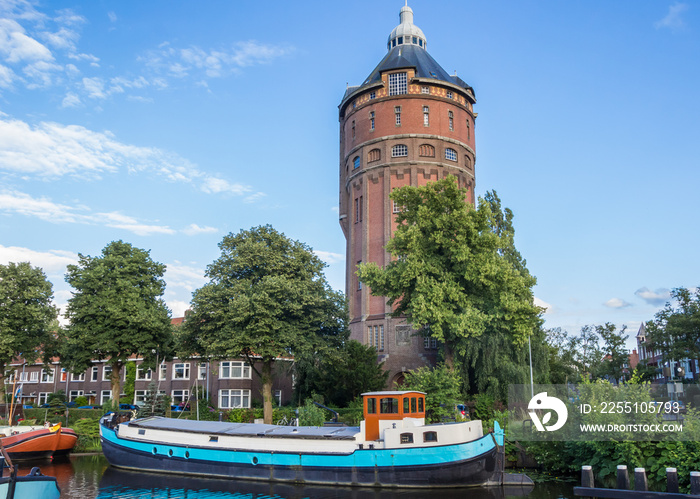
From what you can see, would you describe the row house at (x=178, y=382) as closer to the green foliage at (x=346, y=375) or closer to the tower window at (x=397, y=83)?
the green foliage at (x=346, y=375)

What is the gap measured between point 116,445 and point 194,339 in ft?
34.1

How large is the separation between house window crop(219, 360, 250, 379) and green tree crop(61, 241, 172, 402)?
6.80 m

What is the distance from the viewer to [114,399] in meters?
47.6

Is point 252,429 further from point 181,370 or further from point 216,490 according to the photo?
point 181,370

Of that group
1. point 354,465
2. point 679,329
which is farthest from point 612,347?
point 354,465

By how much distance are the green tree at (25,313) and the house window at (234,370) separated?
1544 cm

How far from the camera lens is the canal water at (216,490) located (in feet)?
85.6

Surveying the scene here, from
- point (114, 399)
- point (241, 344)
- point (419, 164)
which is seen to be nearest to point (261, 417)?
point (241, 344)

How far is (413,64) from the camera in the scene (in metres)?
61.1

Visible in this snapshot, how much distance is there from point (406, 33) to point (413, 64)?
27.2 ft

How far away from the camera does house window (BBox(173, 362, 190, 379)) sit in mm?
61312

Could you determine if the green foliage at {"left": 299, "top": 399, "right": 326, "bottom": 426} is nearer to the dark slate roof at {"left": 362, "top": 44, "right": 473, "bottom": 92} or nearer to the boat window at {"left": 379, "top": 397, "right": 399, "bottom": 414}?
the boat window at {"left": 379, "top": 397, "right": 399, "bottom": 414}

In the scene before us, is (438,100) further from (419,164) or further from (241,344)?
(241,344)

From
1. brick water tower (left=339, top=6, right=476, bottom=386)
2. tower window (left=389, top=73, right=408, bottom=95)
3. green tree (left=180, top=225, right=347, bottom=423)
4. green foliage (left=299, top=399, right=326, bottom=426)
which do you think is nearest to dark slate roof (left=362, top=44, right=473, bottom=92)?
brick water tower (left=339, top=6, right=476, bottom=386)
